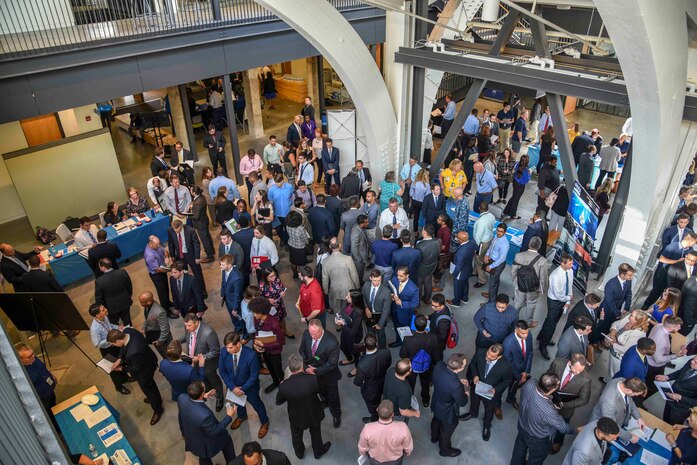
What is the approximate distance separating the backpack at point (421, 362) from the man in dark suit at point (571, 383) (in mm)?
1302

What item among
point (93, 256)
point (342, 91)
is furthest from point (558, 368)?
point (342, 91)

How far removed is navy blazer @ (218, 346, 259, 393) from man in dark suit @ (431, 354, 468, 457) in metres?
1.95

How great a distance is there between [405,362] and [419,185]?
494 cm

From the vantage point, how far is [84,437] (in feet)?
17.1

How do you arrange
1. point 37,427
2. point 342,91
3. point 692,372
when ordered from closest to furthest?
point 37,427, point 692,372, point 342,91

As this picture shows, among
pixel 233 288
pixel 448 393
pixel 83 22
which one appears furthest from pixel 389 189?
pixel 83 22

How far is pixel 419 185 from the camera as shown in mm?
9273

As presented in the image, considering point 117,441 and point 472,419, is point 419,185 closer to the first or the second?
point 472,419

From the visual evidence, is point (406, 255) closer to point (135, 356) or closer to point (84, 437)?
point (135, 356)

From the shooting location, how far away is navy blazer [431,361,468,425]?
4.98 meters

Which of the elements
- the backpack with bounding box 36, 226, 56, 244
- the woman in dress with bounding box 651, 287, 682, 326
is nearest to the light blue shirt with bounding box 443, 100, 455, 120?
the woman in dress with bounding box 651, 287, 682, 326

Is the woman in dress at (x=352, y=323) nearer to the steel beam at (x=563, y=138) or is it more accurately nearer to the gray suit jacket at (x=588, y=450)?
the gray suit jacket at (x=588, y=450)

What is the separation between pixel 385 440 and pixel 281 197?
5.02 meters

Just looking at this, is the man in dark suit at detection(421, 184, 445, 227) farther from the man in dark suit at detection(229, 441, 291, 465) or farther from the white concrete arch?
the man in dark suit at detection(229, 441, 291, 465)
